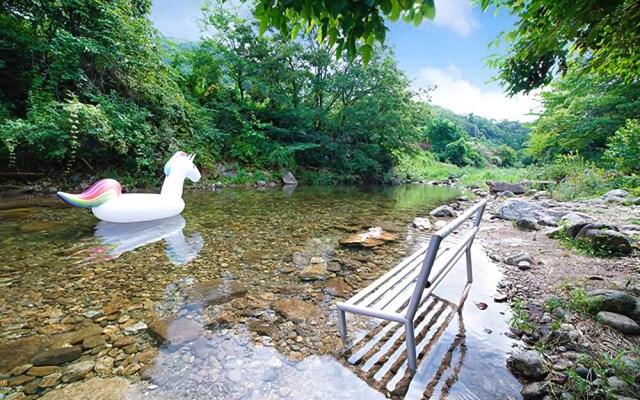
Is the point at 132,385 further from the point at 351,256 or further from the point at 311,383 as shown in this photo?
the point at 351,256

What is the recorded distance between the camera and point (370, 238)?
454 cm

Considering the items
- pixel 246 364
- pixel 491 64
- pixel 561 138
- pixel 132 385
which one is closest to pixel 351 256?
pixel 246 364

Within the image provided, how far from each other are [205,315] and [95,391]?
83 centimetres

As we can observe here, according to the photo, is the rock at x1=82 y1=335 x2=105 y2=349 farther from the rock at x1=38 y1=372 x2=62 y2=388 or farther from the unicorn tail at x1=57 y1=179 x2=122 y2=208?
the unicorn tail at x1=57 y1=179 x2=122 y2=208

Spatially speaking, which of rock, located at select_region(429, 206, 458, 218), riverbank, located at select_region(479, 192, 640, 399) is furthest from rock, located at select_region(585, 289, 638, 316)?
rock, located at select_region(429, 206, 458, 218)

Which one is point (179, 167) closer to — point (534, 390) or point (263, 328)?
point (263, 328)

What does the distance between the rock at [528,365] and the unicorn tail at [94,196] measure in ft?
17.8

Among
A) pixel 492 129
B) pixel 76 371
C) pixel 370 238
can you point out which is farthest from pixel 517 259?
pixel 492 129

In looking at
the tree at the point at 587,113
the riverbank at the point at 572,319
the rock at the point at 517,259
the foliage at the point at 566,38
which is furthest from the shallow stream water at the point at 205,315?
the tree at the point at 587,113

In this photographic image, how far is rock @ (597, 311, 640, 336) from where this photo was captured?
1.78m

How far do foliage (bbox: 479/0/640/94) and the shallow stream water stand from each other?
2.41m

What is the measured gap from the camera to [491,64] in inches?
161

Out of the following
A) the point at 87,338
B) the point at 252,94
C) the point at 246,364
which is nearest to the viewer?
the point at 246,364

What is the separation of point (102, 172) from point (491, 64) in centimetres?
1051
